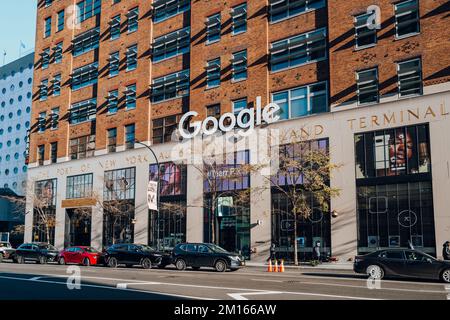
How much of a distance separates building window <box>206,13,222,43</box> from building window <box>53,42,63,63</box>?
21.2 metres

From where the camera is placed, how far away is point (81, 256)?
32781 millimetres

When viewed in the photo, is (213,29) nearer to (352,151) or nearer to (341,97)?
(341,97)

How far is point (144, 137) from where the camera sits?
4425 centimetres

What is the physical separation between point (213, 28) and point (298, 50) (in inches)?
330

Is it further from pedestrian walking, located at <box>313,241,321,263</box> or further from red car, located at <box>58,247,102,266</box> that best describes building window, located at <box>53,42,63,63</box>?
pedestrian walking, located at <box>313,241,321,263</box>

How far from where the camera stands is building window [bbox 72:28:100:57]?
51.3 m

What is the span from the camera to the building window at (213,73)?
131 ft

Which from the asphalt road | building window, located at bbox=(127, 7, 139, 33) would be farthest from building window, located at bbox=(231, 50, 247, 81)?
the asphalt road

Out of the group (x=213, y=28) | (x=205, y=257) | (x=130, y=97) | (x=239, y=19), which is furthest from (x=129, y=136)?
(x=205, y=257)

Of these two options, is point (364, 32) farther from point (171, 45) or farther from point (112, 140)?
point (112, 140)

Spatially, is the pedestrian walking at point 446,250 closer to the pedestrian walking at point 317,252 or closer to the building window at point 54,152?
the pedestrian walking at point 317,252

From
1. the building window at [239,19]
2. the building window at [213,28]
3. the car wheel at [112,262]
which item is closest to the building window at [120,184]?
the building window at [213,28]

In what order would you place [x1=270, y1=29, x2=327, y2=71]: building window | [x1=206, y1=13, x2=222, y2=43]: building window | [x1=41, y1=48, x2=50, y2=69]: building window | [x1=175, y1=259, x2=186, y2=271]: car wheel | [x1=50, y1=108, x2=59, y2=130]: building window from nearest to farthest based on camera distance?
[x1=175, y1=259, x2=186, y2=271]: car wheel
[x1=270, y1=29, x2=327, y2=71]: building window
[x1=206, y1=13, x2=222, y2=43]: building window
[x1=50, y1=108, x2=59, y2=130]: building window
[x1=41, y1=48, x2=50, y2=69]: building window
